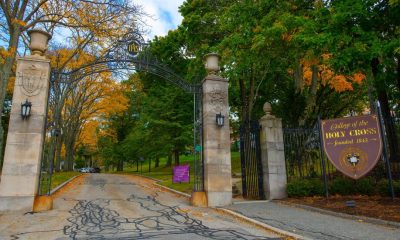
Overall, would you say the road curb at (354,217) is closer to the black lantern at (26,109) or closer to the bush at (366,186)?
the bush at (366,186)

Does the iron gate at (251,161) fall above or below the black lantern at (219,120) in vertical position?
below

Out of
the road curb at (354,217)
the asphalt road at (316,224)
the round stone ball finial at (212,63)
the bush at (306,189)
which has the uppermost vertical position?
the round stone ball finial at (212,63)

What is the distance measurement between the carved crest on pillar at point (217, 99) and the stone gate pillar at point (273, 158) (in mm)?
1871

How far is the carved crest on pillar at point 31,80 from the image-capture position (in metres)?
9.73

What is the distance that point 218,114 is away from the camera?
11109 millimetres

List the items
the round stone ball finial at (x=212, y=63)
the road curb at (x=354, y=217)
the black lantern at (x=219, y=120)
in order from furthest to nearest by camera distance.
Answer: the round stone ball finial at (x=212, y=63) → the black lantern at (x=219, y=120) → the road curb at (x=354, y=217)

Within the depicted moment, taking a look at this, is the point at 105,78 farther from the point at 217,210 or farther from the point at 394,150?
the point at 394,150

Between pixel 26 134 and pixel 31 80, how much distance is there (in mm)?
1784

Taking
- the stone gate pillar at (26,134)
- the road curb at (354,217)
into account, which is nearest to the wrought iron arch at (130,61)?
the stone gate pillar at (26,134)

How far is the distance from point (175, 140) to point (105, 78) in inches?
332

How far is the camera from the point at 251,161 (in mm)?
12227

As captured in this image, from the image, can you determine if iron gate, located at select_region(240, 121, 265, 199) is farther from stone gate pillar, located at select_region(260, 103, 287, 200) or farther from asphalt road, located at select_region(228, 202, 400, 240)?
asphalt road, located at select_region(228, 202, 400, 240)

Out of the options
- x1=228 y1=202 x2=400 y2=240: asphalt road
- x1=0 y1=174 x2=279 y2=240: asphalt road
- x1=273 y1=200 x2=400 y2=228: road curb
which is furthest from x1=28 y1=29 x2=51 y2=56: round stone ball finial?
x1=273 y1=200 x2=400 y2=228: road curb

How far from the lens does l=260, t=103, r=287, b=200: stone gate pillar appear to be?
37.7 feet
